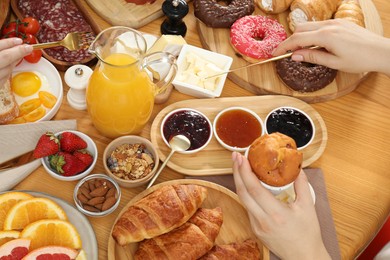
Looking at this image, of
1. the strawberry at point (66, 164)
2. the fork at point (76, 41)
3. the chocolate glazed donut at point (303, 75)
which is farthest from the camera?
the chocolate glazed donut at point (303, 75)

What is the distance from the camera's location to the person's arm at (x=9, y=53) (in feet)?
4.49

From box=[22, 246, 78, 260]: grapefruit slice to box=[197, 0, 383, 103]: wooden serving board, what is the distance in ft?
2.97

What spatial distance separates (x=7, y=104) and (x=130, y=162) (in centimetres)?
44

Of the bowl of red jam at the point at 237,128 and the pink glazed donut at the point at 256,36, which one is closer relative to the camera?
the bowl of red jam at the point at 237,128

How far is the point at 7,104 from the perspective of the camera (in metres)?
1.50

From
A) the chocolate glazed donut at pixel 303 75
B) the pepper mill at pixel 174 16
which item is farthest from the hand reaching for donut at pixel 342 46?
the pepper mill at pixel 174 16

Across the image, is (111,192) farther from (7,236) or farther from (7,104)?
(7,104)

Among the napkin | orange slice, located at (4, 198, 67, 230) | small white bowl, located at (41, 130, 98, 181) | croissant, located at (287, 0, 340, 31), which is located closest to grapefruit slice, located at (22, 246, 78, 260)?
orange slice, located at (4, 198, 67, 230)

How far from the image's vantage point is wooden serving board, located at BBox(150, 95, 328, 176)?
5.22 ft

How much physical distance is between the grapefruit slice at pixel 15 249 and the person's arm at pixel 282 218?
0.62 m

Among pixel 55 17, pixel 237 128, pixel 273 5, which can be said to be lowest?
pixel 237 128

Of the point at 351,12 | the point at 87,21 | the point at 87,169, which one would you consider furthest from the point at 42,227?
the point at 351,12

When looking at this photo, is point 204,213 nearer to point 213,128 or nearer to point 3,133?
point 213,128

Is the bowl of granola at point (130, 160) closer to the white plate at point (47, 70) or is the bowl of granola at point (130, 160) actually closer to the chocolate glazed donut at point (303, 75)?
the white plate at point (47, 70)
